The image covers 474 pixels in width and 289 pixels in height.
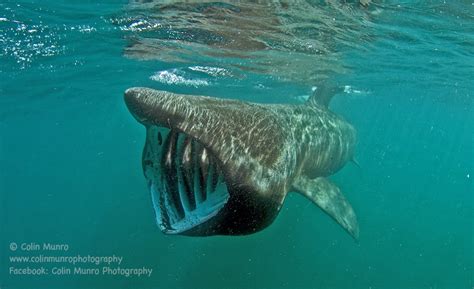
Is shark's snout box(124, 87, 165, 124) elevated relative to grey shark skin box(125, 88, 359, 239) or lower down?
elevated

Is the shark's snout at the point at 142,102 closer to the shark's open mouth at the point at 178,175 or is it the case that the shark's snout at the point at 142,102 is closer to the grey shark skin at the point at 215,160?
the grey shark skin at the point at 215,160

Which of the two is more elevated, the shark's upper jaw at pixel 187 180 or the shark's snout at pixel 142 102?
the shark's snout at pixel 142 102

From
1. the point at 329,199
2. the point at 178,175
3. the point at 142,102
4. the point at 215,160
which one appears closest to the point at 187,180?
the point at 178,175

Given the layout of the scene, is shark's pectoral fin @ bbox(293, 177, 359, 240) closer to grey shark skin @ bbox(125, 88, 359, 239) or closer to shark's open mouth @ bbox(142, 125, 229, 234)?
grey shark skin @ bbox(125, 88, 359, 239)

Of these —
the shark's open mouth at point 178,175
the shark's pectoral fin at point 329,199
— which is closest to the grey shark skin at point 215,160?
the shark's open mouth at point 178,175

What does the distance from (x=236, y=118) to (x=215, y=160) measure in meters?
0.54

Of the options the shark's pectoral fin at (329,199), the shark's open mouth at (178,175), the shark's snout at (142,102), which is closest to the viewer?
the shark's snout at (142,102)

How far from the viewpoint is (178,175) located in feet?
15.0

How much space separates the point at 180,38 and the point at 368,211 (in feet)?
97.4

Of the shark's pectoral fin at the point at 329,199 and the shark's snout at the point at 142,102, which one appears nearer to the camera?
the shark's snout at the point at 142,102

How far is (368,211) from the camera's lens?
36875mm

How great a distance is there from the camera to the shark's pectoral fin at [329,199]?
232 inches

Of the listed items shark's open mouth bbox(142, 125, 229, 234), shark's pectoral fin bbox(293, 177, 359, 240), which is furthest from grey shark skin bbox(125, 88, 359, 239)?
shark's pectoral fin bbox(293, 177, 359, 240)

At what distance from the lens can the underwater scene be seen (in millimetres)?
4098
